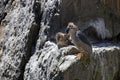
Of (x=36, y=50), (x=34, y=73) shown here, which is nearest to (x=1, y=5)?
(x=36, y=50)

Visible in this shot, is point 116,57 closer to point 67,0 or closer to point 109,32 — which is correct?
point 109,32

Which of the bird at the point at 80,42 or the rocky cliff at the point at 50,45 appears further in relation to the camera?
the rocky cliff at the point at 50,45

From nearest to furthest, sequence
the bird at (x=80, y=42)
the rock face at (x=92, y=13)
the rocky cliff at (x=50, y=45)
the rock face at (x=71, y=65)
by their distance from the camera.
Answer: the bird at (x=80, y=42), the rock face at (x=71, y=65), the rocky cliff at (x=50, y=45), the rock face at (x=92, y=13)

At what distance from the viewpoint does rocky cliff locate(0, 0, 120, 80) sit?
862 cm

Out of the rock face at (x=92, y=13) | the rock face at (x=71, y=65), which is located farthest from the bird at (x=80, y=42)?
the rock face at (x=92, y=13)

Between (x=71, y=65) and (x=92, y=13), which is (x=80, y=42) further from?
(x=92, y=13)

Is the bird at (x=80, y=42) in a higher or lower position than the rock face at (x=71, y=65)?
higher

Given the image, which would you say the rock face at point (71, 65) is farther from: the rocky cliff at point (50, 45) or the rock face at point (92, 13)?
the rock face at point (92, 13)

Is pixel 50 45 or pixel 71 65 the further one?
pixel 50 45

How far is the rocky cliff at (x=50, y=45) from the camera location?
8.62m

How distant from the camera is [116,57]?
9234 mm

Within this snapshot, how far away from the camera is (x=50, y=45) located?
970cm

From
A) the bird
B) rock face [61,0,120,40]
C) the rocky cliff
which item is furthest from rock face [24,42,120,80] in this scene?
rock face [61,0,120,40]

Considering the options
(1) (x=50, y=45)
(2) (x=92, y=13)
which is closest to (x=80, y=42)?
(1) (x=50, y=45)
